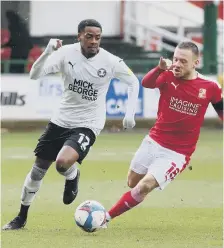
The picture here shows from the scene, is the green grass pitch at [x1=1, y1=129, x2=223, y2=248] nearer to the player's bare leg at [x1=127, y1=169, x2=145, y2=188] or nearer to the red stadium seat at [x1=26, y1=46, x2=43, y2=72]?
the player's bare leg at [x1=127, y1=169, x2=145, y2=188]

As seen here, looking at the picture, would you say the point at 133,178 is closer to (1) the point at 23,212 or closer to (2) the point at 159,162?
(2) the point at 159,162

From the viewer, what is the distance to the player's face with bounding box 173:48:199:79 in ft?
34.9

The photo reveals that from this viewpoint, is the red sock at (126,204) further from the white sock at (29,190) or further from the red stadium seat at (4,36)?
the red stadium seat at (4,36)

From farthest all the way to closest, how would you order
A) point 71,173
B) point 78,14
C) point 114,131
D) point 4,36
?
point 78,14 < point 4,36 < point 114,131 < point 71,173

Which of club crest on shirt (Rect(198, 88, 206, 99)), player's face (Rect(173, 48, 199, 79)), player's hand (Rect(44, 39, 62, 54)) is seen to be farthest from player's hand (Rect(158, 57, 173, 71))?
player's hand (Rect(44, 39, 62, 54))

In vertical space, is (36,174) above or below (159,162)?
below

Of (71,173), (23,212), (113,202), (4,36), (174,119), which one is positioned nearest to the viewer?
(174,119)

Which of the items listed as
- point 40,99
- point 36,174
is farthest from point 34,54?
point 36,174

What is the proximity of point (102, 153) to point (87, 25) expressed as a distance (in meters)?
9.74

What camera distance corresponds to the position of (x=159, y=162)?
10797mm

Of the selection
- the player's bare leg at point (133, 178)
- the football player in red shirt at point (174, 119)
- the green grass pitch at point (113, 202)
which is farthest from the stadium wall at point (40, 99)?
the football player in red shirt at point (174, 119)

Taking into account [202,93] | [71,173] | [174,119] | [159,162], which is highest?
[202,93]

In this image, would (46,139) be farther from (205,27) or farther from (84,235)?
(205,27)

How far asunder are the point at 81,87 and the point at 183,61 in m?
1.26
